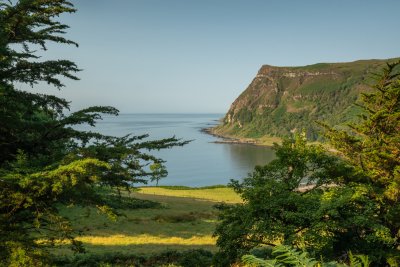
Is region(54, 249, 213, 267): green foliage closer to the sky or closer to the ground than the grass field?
closer to the sky

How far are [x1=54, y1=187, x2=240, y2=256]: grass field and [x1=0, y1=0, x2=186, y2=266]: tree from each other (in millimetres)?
14369

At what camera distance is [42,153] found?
11734 millimetres

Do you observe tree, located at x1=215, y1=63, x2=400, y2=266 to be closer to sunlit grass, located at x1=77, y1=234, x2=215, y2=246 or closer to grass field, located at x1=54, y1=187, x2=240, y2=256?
grass field, located at x1=54, y1=187, x2=240, y2=256

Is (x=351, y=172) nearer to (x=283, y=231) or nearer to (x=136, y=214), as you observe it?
(x=283, y=231)

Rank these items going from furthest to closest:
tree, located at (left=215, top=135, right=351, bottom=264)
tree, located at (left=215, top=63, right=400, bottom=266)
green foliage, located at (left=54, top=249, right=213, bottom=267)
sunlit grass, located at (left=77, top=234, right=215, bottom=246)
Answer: sunlit grass, located at (left=77, top=234, right=215, bottom=246) → green foliage, located at (left=54, top=249, right=213, bottom=267) → tree, located at (left=215, top=63, right=400, bottom=266) → tree, located at (left=215, top=135, right=351, bottom=264)

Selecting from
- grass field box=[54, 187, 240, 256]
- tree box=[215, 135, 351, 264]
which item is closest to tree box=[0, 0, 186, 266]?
tree box=[215, 135, 351, 264]

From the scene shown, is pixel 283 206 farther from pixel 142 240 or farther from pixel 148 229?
pixel 148 229

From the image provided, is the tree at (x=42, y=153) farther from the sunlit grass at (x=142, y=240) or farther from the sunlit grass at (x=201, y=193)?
the sunlit grass at (x=201, y=193)

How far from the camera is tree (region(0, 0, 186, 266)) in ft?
28.5

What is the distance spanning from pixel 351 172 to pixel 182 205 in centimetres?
3452

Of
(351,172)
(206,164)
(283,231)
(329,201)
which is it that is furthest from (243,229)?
(206,164)

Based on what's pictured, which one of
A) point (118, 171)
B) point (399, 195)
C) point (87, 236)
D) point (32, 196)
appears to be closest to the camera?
point (32, 196)

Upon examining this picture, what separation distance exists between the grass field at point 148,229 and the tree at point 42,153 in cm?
1437

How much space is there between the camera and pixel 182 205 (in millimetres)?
49438
